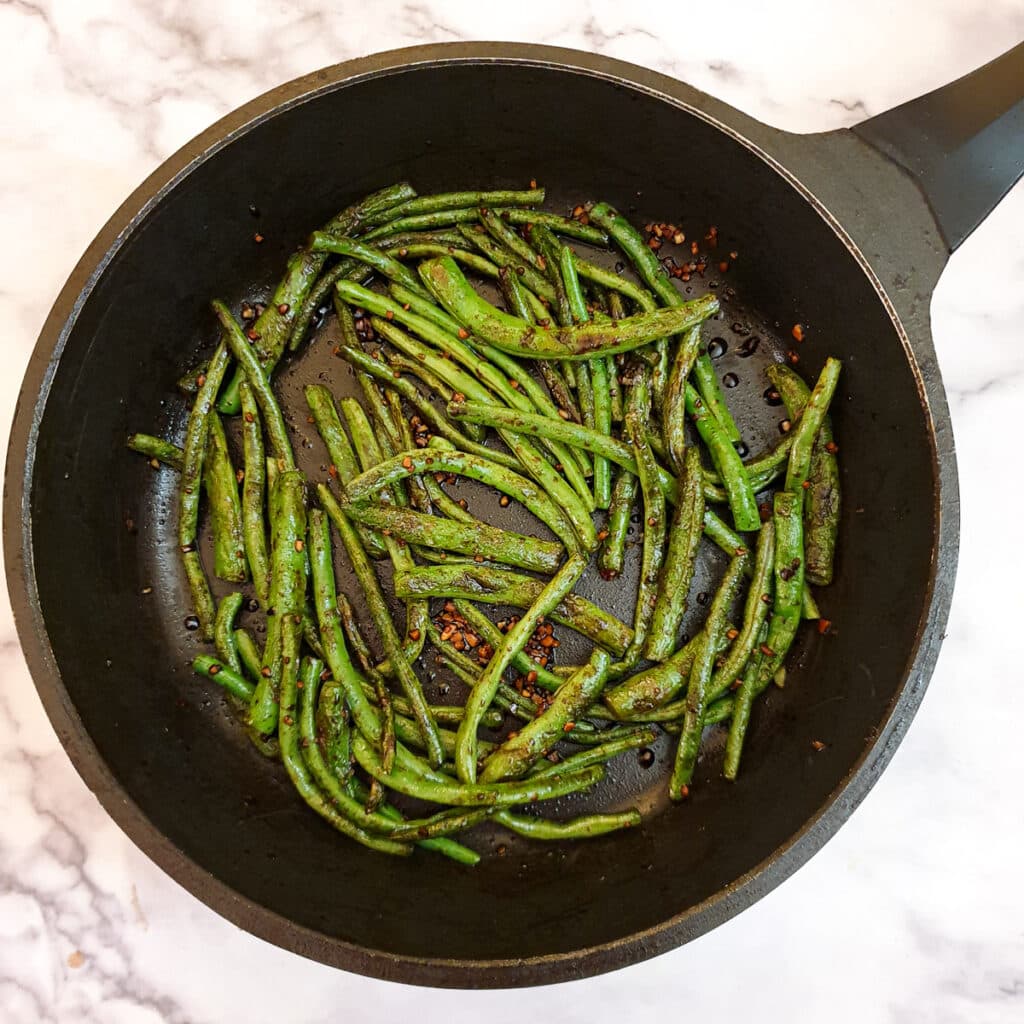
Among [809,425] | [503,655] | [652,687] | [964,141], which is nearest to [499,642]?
[503,655]

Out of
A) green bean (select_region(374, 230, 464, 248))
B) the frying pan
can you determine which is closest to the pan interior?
the frying pan

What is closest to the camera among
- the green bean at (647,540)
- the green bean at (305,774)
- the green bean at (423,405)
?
the green bean at (305,774)

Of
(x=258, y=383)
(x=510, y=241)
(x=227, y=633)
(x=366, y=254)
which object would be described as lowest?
(x=227, y=633)

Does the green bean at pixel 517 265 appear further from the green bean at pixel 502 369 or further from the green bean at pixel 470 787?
the green bean at pixel 470 787

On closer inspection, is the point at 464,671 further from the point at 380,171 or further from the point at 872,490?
the point at 380,171

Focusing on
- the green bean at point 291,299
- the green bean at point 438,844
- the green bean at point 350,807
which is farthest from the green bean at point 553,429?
the green bean at point 438,844

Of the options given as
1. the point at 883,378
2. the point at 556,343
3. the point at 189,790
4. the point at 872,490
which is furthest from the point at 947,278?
the point at 189,790

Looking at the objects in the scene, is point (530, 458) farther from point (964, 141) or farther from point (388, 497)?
point (964, 141)
